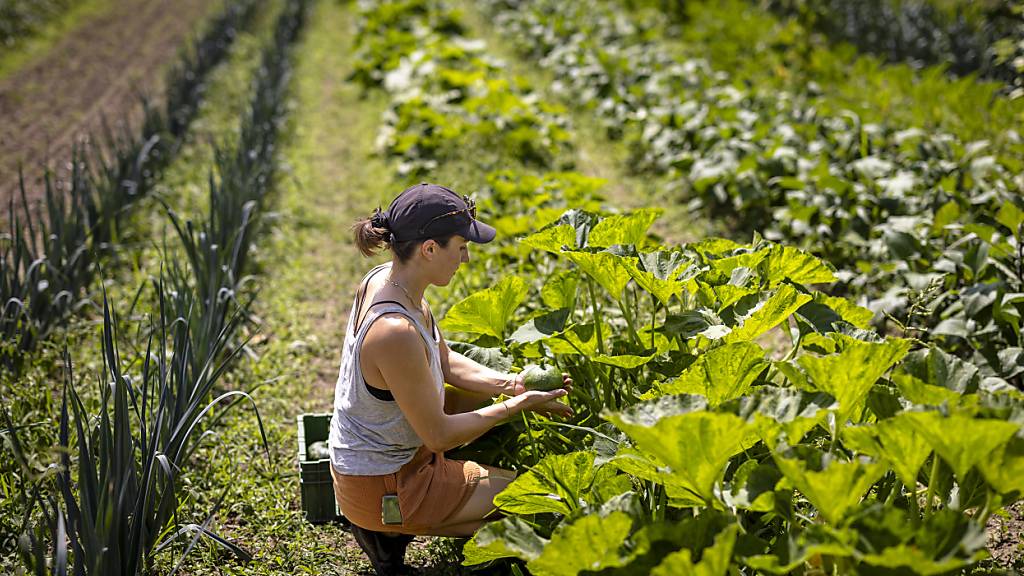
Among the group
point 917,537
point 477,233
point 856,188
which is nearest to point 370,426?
point 477,233

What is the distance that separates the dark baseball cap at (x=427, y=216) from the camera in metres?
2.18

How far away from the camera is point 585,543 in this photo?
64.3 inches

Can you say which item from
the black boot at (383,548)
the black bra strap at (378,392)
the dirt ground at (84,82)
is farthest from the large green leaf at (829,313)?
the dirt ground at (84,82)

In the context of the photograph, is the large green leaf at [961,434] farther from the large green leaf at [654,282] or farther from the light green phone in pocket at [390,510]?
the light green phone in pocket at [390,510]

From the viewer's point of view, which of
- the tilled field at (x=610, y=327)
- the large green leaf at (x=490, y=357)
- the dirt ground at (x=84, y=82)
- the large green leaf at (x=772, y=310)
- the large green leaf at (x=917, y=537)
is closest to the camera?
the large green leaf at (x=917, y=537)

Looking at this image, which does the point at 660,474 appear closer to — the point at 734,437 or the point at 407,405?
the point at 734,437

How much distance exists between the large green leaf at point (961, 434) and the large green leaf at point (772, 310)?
55cm

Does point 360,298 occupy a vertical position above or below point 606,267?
below

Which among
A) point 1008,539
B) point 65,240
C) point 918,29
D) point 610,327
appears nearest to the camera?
point 1008,539

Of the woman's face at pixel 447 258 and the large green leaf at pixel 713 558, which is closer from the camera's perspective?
the large green leaf at pixel 713 558

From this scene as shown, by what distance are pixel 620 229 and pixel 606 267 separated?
0.80 feet

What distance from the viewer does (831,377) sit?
69.9 inches

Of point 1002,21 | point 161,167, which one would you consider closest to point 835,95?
point 1002,21

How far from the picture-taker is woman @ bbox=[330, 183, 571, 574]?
7.00 ft
